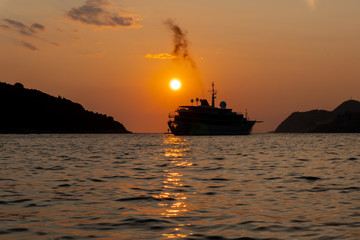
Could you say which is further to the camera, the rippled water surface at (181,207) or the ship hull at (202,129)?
the ship hull at (202,129)

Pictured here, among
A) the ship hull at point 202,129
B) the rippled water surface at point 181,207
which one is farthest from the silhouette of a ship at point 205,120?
the rippled water surface at point 181,207

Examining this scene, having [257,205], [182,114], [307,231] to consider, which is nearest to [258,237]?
[307,231]

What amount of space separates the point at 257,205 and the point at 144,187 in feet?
21.1

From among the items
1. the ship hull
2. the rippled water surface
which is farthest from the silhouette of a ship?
the rippled water surface

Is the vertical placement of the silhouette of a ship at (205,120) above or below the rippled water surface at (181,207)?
above

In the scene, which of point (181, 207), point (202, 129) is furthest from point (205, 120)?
point (181, 207)

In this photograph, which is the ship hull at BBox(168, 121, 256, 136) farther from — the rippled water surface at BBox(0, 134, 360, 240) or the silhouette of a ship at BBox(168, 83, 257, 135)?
the rippled water surface at BBox(0, 134, 360, 240)

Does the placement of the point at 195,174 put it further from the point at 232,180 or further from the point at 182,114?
the point at 182,114

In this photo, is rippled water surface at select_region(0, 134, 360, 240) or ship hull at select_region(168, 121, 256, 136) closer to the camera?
rippled water surface at select_region(0, 134, 360, 240)

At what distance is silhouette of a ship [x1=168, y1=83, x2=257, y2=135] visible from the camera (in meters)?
167

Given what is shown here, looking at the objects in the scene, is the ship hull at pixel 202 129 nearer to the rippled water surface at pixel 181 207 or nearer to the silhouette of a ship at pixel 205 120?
the silhouette of a ship at pixel 205 120

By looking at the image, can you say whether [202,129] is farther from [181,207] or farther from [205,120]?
[181,207]

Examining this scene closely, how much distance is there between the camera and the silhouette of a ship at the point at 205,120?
6570 inches

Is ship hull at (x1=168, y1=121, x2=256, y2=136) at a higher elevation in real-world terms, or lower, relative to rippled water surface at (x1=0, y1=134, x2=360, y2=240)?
higher
